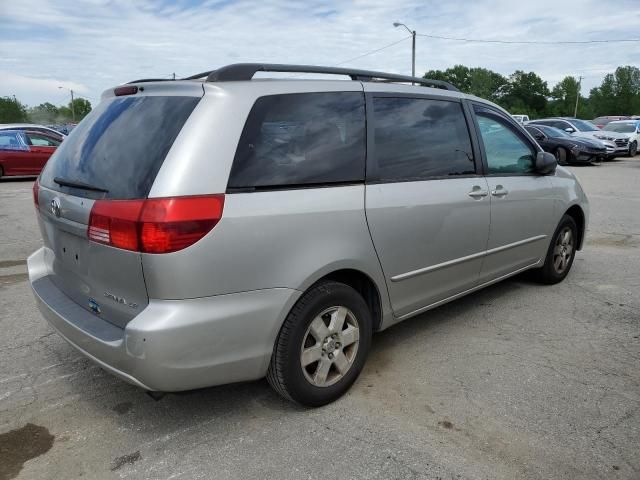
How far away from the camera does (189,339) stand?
231 cm

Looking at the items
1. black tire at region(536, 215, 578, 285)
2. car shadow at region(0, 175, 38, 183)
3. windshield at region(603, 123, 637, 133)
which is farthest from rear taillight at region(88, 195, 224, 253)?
windshield at region(603, 123, 637, 133)

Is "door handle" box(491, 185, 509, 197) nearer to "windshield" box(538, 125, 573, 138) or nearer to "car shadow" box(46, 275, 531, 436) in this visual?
"car shadow" box(46, 275, 531, 436)

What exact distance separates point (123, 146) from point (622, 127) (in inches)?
985

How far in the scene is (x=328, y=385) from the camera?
9.50 feet

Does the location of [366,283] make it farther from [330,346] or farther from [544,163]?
[544,163]

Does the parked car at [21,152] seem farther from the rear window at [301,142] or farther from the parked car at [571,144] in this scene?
→ the parked car at [571,144]

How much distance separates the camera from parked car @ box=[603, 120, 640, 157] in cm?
2150

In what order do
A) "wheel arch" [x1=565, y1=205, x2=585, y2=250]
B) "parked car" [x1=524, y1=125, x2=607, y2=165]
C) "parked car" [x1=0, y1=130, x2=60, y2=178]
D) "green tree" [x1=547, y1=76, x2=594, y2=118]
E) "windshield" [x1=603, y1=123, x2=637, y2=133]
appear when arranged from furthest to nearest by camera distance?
"green tree" [x1=547, y1=76, x2=594, y2=118] < "windshield" [x1=603, y1=123, x2=637, y2=133] < "parked car" [x1=524, y1=125, x2=607, y2=165] < "parked car" [x1=0, y1=130, x2=60, y2=178] < "wheel arch" [x1=565, y1=205, x2=585, y2=250]

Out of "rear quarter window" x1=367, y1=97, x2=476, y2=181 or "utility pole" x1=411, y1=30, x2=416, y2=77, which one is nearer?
"rear quarter window" x1=367, y1=97, x2=476, y2=181

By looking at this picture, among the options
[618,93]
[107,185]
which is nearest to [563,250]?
[107,185]

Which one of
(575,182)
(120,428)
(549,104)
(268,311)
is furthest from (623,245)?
(549,104)

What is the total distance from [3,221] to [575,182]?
27.8 ft

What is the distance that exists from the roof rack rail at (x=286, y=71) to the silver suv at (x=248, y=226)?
0.01 meters

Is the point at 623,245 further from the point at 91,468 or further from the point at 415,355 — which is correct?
the point at 91,468
